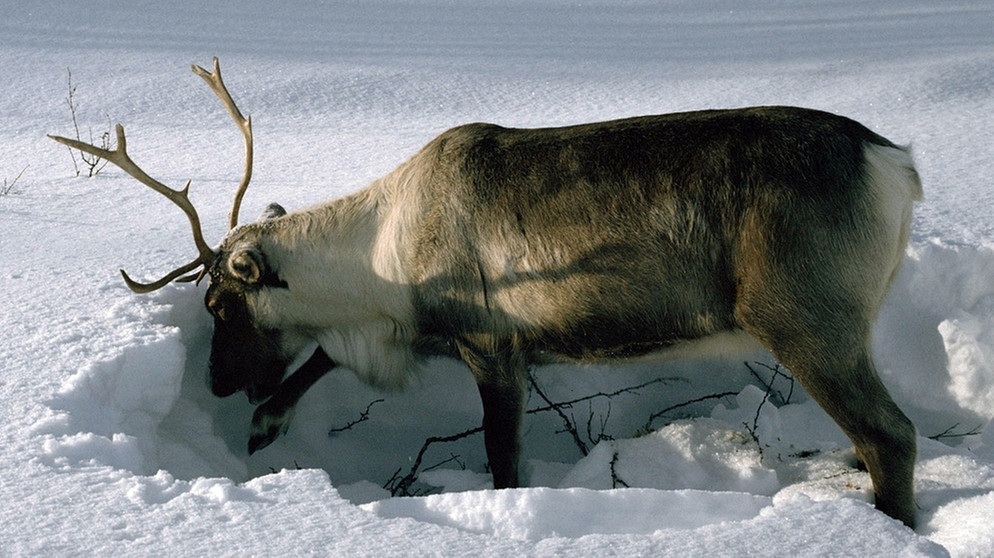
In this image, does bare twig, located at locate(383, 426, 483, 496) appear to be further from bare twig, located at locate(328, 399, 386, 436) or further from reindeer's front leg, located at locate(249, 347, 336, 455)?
reindeer's front leg, located at locate(249, 347, 336, 455)

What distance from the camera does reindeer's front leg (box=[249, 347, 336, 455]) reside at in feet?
11.2

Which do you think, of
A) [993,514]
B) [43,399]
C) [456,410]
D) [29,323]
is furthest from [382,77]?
[993,514]

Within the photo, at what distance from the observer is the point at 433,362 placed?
3.62 metres

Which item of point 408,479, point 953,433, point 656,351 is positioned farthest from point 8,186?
point 953,433

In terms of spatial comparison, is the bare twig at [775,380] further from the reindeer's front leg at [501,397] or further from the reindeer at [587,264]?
the reindeer's front leg at [501,397]

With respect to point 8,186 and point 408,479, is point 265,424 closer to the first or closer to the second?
point 408,479

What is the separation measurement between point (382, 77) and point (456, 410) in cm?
296

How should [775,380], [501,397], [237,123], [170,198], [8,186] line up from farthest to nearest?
[8,186] < [775,380] < [237,123] < [170,198] < [501,397]

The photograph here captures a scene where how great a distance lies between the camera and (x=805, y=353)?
2.65 meters

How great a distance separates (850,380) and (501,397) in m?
0.92

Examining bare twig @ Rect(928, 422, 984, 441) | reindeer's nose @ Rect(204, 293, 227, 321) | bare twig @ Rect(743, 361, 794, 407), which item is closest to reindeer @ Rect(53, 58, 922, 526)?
reindeer's nose @ Rect(204, 293, 227, 321)

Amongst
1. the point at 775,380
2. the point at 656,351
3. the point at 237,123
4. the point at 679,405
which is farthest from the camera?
the point at 775,380

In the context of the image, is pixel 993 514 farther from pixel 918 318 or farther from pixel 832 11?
pixel 832 11

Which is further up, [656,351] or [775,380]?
[656,351]
